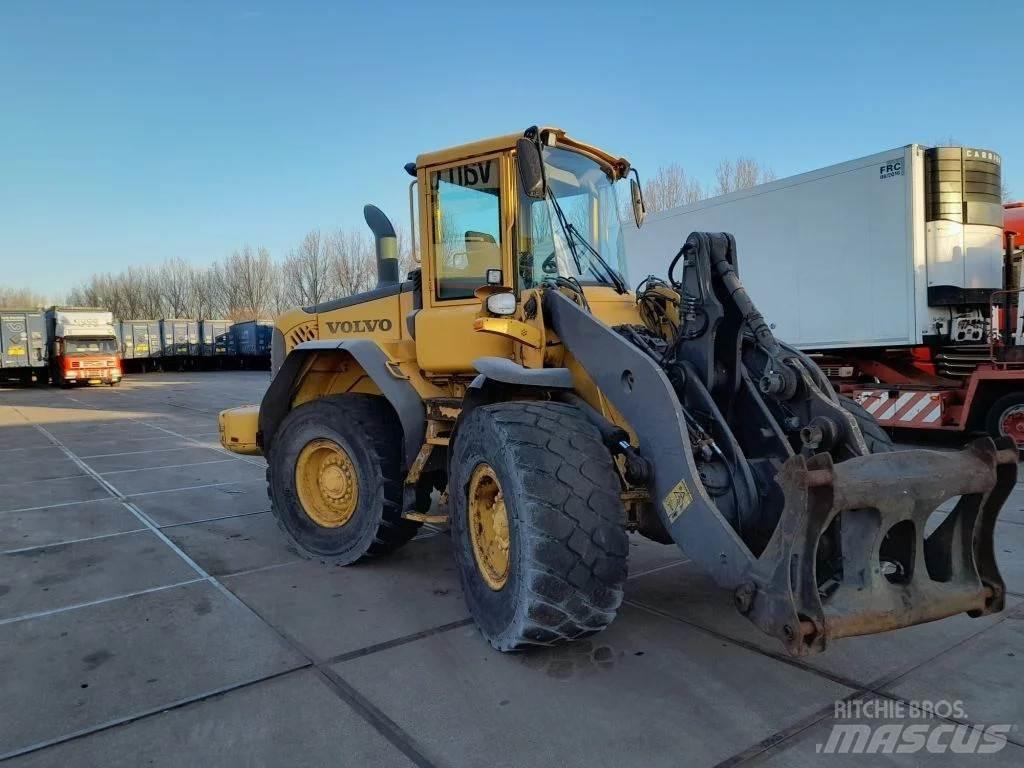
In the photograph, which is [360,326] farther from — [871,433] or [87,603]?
[871,433]

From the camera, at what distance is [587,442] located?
3590 mm

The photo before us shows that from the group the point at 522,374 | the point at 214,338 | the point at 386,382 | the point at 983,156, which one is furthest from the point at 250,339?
the point at 522,374

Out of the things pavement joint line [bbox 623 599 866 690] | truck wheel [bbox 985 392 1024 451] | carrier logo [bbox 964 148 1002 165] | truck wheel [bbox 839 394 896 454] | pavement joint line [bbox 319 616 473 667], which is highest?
carrier logo [bbox 964 148 1002 165]

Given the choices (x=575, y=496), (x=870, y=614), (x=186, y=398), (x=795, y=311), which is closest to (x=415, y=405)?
(x=575, y=496)

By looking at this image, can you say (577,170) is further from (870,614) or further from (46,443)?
(46,443)

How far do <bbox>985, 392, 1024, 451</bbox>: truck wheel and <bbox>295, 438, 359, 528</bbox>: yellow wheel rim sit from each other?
8.12 meters

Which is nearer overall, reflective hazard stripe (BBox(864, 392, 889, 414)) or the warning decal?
the warning decal

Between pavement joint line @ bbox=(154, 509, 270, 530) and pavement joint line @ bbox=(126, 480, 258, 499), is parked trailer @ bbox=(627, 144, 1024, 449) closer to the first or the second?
pavement joint line @ bbox=(154, 509, 270, 530)

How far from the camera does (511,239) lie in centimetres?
452

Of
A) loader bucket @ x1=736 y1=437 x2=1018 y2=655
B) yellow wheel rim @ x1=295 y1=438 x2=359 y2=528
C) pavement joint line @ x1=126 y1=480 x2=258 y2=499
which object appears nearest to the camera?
loader bucket @ x1=736 y1=437 x2=1018 y2=655

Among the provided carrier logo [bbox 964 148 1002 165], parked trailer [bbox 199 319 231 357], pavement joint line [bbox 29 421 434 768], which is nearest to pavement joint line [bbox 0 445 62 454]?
pavement joint line [bbox 29 421 434 768]

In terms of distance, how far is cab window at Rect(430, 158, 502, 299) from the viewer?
4668mm

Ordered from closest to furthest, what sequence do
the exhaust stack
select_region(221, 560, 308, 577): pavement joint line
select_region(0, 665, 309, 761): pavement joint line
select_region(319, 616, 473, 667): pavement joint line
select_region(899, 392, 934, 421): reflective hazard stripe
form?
select_region(0, 665, 309, 761): pavement joint line < select_region(319, 616, 473, 667): pavement joint line < select_region(221, 560, 308, 577): pavement joint line < the exhaust stack < select_region(899, 392, 934, 421): reflective hazard stripe

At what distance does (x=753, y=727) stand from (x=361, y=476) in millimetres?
3068
